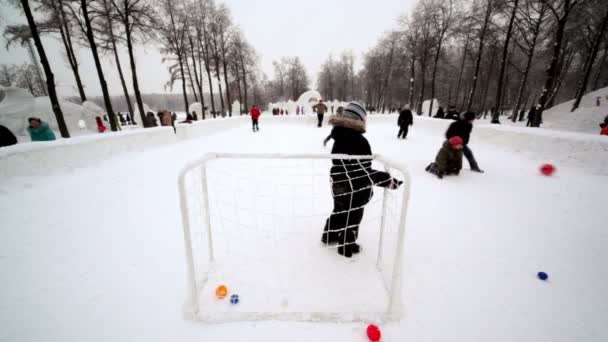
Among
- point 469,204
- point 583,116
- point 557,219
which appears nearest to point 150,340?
point 469,204

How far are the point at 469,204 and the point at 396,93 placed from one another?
40.2 m

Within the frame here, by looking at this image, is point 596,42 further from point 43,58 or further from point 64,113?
point 64,113

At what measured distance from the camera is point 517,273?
2275 mm

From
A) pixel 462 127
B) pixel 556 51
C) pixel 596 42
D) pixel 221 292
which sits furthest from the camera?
pixel 596 42

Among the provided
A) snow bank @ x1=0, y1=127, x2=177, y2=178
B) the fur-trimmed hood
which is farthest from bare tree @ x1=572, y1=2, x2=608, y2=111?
snow bank @ x1=0, y1=127, x2=177, y2=178

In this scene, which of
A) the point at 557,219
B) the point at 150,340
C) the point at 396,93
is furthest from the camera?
the point at 396,93

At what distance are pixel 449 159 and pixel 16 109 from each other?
2275 cm

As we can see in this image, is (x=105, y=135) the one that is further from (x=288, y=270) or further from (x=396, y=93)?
(x=396, y=93)

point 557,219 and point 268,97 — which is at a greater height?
point 268,97

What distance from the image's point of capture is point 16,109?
43.1ft

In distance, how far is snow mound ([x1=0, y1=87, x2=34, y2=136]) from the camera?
508 inches

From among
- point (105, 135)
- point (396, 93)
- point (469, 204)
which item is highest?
point (396, 93)

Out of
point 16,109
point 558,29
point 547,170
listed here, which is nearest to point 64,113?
point 16,109

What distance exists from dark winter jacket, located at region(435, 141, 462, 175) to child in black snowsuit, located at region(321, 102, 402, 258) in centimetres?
343
